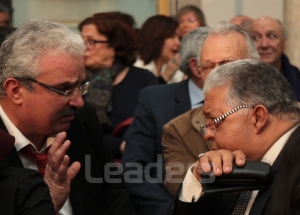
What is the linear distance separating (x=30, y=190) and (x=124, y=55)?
12.3 feet

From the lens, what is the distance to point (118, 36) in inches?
262

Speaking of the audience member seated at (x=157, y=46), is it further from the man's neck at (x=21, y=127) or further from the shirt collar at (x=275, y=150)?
the shirt collar at (x=275, y=150)

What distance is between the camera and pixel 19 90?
385 centimetres

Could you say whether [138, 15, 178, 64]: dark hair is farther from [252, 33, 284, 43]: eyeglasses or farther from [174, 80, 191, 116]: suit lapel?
[174, 80, 191, 116]: suit lapel

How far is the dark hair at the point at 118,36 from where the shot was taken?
6621 millimetres

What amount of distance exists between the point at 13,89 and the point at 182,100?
1642mm

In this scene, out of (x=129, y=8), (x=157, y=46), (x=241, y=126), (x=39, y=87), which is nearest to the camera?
(x=241, y=126)

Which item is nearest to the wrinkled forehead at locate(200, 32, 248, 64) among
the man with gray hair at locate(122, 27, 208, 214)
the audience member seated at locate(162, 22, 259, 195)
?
the audience member seated at locate(162, 22, 259, 195)

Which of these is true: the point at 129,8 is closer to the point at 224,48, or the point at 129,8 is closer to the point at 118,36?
the point at 118,36

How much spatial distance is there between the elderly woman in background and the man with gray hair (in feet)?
3.63

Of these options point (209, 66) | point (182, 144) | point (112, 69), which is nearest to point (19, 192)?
point (182, 144)

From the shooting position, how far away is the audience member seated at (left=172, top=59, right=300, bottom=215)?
330cm

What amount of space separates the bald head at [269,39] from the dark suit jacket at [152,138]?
1.55 meters

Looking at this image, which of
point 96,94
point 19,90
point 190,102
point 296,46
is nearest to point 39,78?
point 19,90
